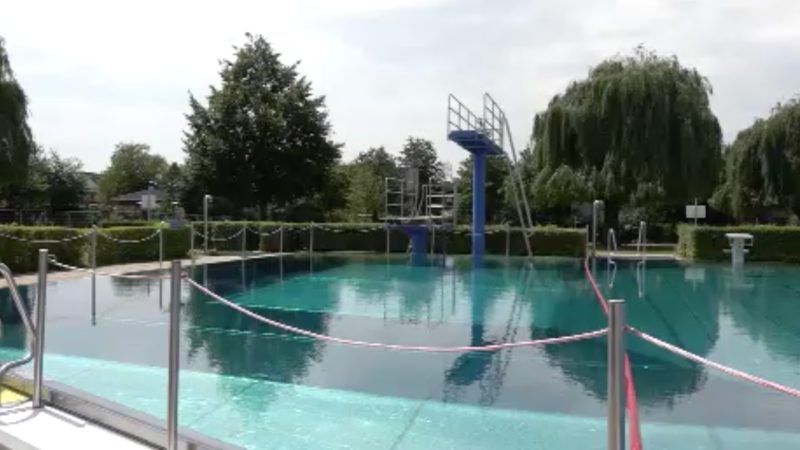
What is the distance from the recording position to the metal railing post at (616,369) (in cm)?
280

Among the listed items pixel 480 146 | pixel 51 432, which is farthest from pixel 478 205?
pixel 51 432

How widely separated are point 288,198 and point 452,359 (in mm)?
32397

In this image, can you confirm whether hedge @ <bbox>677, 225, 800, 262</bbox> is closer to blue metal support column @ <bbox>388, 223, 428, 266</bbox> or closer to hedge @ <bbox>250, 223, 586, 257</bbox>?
hedge @ <bbox>250, 223, 586, 257</bbox>

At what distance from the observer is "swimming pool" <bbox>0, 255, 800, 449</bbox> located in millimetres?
5406

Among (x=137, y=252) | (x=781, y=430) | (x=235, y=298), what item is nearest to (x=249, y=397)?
(x=781, y=430)

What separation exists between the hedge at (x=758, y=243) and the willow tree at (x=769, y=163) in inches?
229

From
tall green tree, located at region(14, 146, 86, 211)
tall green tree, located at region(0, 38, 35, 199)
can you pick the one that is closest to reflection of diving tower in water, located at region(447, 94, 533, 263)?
tall green tree, located at region(0, 38, 35, 199)

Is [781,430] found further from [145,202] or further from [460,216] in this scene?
[460,216]

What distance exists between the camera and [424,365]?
7684mm

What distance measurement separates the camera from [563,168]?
99.8 ft

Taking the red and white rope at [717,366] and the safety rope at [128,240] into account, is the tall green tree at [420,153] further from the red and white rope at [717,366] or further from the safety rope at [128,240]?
the red and white rope at [717,366]

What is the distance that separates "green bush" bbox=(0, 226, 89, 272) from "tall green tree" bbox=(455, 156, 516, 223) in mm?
31100

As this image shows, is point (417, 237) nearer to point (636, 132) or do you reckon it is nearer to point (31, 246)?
point (636, 132)

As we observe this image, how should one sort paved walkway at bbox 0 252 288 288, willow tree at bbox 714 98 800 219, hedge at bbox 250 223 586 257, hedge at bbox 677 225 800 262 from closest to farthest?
paved walkway at bbox 0 252 288 288 < hedge at bbox 677 225 800 262 < hedge at bbox 250 223 586 257 < willow tree at bbox 714 98 800 219
